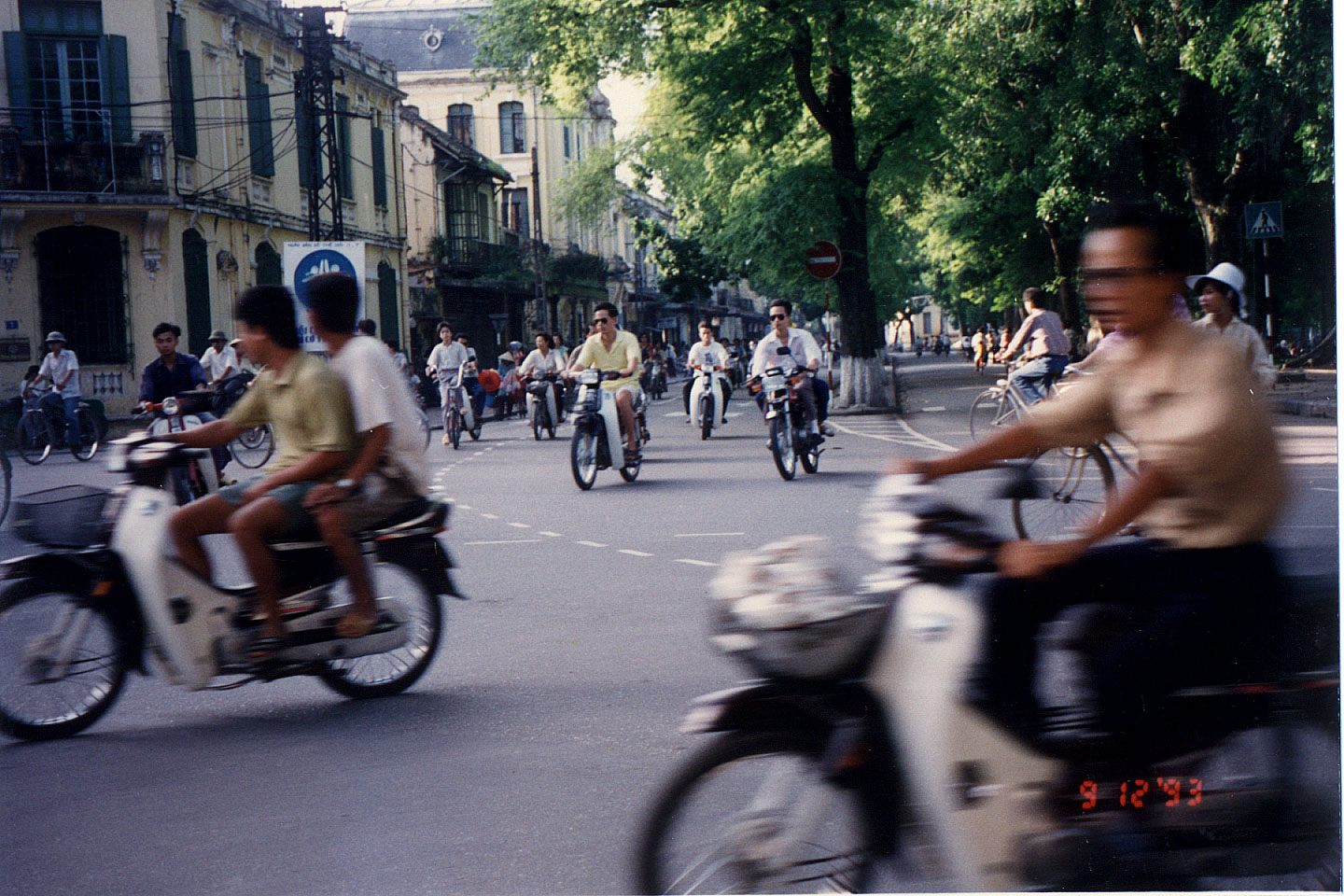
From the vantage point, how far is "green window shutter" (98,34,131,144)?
18328mm

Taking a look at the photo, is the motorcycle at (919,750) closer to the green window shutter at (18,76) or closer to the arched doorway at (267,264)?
the green window shutter at (18,76)

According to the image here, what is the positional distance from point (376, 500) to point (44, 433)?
1408 cm

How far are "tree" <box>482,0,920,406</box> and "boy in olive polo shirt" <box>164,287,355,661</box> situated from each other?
47.8 ft

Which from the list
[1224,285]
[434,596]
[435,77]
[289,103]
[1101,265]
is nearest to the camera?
[1101,265]

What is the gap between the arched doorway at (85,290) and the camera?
19.5m

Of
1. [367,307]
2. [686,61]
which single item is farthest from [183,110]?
[686,61]

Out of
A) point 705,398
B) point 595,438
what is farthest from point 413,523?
point 705,398

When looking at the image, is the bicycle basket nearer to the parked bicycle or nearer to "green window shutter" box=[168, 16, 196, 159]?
the parked bicycle

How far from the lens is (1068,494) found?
671cm

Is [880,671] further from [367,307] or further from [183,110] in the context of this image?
[183,110]

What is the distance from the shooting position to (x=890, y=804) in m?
2.66

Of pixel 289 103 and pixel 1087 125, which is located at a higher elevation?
pixel 289 103

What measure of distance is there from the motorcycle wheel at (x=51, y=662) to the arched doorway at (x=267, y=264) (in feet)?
68.0

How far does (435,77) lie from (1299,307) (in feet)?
37.2
